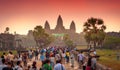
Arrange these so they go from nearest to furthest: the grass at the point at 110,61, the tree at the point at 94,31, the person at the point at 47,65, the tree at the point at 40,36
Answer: the person at the point at 47,65
the grass at the point at 110,61
the tree at the point at 94,31
the tree at the point at 40,36

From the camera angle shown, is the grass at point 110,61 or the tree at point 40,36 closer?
the grass at point 110,61

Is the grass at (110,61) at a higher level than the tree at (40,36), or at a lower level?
lower

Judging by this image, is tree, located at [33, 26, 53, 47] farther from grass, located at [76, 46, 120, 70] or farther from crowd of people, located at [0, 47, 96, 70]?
crowd of people, located at [0, 47, 96, 70]

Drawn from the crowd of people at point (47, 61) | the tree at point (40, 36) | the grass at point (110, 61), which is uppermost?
the tree at point (40, 36)

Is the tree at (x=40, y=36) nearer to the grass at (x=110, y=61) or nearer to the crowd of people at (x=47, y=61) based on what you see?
the grass at (x=110, y=61)

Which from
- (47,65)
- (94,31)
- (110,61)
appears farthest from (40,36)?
(47,65)

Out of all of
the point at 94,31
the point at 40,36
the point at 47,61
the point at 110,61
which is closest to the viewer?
the point at 47,61

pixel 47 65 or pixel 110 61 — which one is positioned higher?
pixel 47 65

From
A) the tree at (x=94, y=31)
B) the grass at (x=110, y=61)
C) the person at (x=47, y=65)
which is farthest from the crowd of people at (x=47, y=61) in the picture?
the tree at (x=94, y=31)

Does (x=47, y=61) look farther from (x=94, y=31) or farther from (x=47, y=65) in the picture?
(x=94, y=31)

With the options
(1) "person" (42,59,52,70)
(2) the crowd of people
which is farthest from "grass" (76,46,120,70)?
(1) "person" (42,59,52,70)

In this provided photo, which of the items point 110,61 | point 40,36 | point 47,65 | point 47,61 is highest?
point 40,36

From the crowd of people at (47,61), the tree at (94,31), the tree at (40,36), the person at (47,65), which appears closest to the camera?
the crowd of people at (47,61)

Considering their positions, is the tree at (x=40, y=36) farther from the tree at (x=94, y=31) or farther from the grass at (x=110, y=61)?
the grass at (x=110, y=61)
